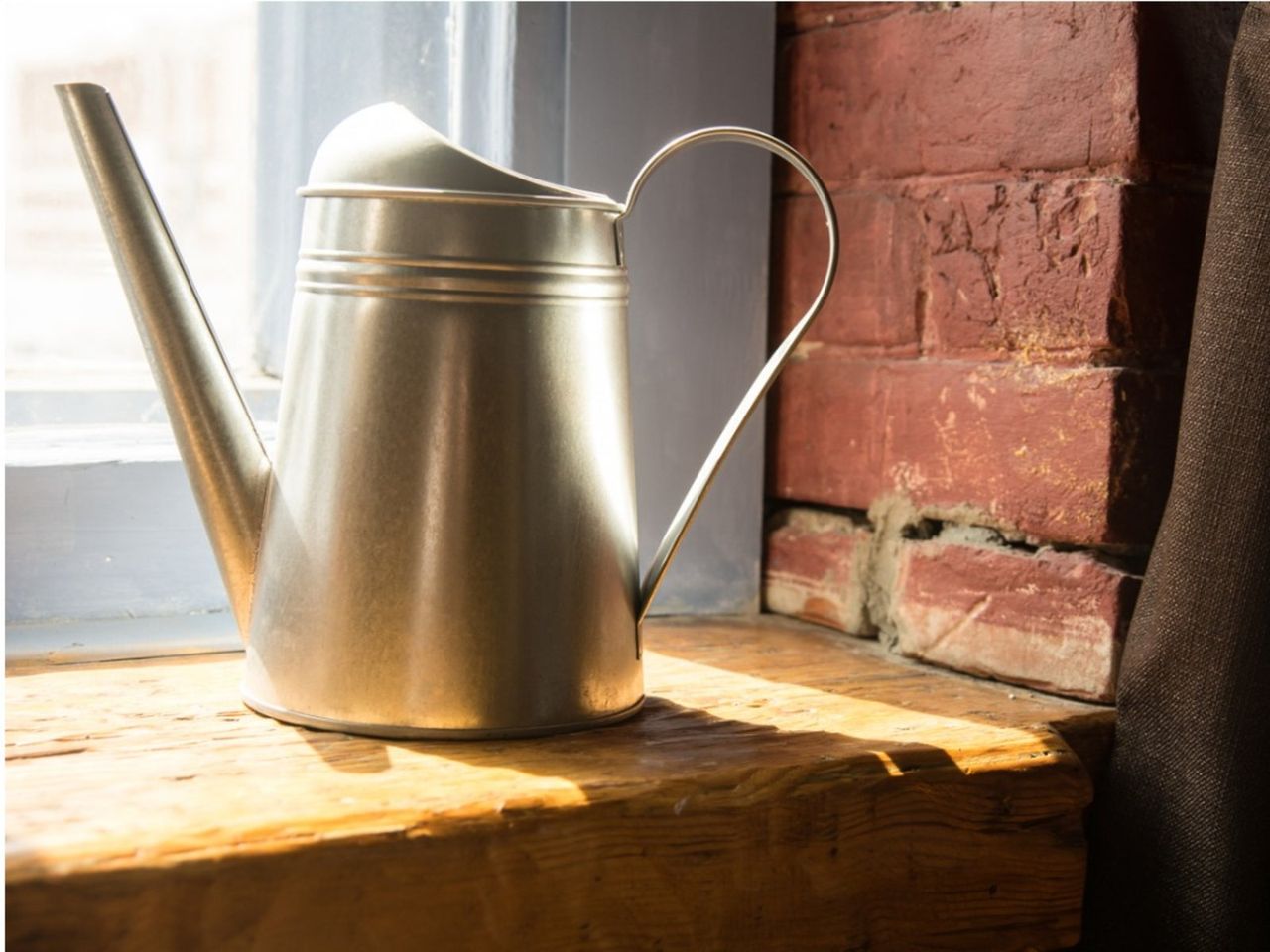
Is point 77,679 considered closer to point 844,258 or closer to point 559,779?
point 559,779

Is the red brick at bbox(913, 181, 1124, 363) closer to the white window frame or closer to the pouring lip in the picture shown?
the white window frame

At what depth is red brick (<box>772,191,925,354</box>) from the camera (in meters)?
0.83

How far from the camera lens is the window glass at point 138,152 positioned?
796 millimetres

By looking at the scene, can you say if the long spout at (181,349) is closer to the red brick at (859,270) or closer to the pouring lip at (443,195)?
the pouring lip at (443,195)

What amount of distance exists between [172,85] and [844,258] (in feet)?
1.38

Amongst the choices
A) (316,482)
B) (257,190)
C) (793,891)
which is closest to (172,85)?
(257,190)

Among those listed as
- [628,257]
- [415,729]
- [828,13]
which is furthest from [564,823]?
[828,13]

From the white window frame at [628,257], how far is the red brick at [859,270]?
0.02 meters

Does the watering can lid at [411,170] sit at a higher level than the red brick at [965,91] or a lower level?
lower

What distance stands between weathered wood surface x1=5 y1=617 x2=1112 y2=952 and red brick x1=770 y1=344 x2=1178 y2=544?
11 cm

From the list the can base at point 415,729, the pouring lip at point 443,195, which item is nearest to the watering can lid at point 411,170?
the pouring lip at point 443,195

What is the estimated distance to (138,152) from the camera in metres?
0.82

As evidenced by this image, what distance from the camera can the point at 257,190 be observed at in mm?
855

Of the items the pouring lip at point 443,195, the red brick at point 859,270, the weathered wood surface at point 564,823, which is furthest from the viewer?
the red brick at point 859,270
